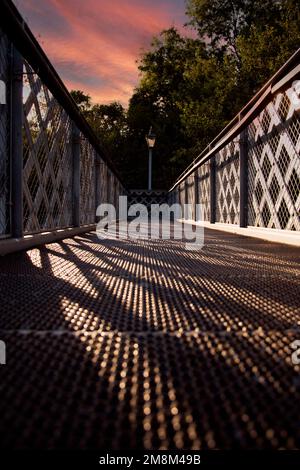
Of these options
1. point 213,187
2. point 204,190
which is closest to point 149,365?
point 213,187

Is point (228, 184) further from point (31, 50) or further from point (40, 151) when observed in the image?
point (31, 50)

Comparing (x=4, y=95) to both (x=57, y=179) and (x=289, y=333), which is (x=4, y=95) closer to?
(x=57, y=179)

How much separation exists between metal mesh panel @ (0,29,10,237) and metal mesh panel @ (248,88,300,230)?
4.97 ft

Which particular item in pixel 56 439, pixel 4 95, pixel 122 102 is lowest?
pixel 56 439

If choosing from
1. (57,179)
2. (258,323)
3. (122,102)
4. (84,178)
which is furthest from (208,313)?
(122,102)

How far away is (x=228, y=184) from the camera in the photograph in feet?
12.6

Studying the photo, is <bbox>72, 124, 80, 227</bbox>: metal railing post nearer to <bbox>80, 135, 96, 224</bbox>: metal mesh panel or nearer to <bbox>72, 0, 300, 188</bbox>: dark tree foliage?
<bbox>80, 135, 96, 224</bbox>: metal mesh panel

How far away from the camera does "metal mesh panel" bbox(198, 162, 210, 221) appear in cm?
514

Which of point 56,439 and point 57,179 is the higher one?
point 57,179

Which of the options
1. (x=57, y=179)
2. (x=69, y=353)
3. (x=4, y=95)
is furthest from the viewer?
(x=57, y=179)

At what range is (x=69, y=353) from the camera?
54 centimetres

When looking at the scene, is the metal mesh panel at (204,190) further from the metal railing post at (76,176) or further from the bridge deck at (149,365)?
the bridge deck at (149,365)

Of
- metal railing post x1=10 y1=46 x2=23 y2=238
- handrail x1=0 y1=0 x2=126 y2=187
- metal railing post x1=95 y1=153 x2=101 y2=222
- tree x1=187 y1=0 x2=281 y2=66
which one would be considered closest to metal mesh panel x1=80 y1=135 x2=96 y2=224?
metal railing post x1=95 y1=153 x2=101 y2=222

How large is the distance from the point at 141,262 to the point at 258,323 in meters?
0.84
